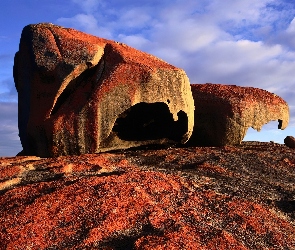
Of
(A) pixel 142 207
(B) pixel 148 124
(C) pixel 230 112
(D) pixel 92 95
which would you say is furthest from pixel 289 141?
(A) pixel 142 207

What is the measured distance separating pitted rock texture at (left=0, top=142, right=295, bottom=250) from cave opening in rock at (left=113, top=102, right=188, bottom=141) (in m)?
2.44

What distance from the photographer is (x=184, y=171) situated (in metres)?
6.93

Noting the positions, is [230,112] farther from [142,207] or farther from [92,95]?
[142,207]

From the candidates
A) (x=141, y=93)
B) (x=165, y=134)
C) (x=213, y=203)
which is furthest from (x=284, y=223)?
(x=165, y=134)

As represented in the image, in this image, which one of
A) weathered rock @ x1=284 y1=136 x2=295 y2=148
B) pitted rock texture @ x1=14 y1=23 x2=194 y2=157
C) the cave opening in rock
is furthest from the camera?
weathered rock @ x1=284 y1=136 x2=295 y2=148

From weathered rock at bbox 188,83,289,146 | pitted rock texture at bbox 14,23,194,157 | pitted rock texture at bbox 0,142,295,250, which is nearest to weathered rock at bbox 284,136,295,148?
weathered rock at bbox 188,83,289,146

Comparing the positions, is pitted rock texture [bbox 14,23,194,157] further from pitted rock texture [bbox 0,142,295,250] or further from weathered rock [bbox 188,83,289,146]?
pitted rock texture [bbox 0,142,295,250]

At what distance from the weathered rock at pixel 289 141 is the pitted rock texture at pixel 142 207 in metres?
4.62

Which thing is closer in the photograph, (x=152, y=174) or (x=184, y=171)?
(x=152, y=174)

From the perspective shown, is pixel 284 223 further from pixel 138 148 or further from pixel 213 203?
pixel 138 148

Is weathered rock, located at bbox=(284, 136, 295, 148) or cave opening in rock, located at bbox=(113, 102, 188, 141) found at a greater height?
cave opening in rock, located at bbox=(113, 102, 188, 141)

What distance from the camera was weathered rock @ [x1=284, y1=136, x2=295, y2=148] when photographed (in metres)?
11.8

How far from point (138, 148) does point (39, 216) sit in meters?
5.42

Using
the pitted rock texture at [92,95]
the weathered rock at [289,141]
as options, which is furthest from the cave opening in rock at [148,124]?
the weathered rock at [289,141]
